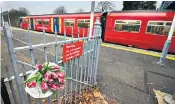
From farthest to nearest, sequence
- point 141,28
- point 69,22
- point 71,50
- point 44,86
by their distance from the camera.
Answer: point 69,22 → point 141,28 → point 71,50 → point 44,86

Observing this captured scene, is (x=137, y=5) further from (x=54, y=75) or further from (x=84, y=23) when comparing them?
(x=54, y=75)

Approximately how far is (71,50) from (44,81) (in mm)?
786

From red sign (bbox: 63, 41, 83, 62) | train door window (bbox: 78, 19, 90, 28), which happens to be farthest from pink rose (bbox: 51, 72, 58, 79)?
train door window (bbox: 78, 19, 90, 28)

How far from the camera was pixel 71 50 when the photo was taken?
2.05 metres

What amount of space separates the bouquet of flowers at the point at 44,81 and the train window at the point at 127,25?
316 inches

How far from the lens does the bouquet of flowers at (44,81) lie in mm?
1352

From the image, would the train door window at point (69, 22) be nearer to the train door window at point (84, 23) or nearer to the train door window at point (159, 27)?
the train door window at point (84, 23)

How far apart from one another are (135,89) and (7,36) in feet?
11.0

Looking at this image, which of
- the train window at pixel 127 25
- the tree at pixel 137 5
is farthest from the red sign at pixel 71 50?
the tree at pixel 137 5

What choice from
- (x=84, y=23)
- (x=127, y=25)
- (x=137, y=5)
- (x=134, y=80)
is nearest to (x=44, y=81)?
(x=134, y=80)

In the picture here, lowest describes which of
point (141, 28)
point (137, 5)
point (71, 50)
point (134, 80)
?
point (134, 80)

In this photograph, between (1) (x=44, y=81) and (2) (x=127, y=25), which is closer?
(1) (x=44, y=81)

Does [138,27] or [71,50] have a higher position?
[138,27]

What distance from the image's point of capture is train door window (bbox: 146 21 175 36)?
724 centimetres
